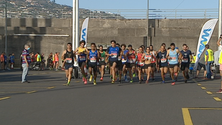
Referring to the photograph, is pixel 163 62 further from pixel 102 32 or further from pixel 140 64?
pixel 102 32

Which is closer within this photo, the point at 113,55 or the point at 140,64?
the point at 113,55

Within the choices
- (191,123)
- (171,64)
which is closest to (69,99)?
(191,123)

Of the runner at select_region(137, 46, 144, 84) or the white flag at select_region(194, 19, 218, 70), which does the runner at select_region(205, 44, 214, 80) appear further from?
the runner at select_region(137, 46, 144, 84)

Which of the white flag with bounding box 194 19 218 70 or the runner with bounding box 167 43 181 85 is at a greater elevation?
the white flag with bounding box 194 19 218 70

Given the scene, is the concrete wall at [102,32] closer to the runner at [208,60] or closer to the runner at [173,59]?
the runner at [208,60]

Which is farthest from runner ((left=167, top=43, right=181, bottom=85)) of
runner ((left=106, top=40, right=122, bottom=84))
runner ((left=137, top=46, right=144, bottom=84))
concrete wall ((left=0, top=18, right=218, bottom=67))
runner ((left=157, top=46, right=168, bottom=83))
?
concrete wall ((left=0, top=18, right=218, bottom=67))

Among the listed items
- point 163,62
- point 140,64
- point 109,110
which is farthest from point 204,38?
point 109,110

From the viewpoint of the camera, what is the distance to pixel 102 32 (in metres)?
44.0

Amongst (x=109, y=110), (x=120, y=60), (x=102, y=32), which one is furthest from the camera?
(x=102, y=32)

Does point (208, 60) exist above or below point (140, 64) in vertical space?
above

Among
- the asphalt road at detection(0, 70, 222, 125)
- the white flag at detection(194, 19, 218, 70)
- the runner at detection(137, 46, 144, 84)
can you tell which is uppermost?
the white flag at detection(194, 19, 218, 70)

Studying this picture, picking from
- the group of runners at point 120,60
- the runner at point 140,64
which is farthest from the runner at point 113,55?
the runner at point 140,64

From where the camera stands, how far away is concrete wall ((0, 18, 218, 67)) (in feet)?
142

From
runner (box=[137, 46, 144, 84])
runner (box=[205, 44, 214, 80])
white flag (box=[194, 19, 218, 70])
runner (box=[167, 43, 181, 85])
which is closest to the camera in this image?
runner (box=[167, 43, 181, 85])
